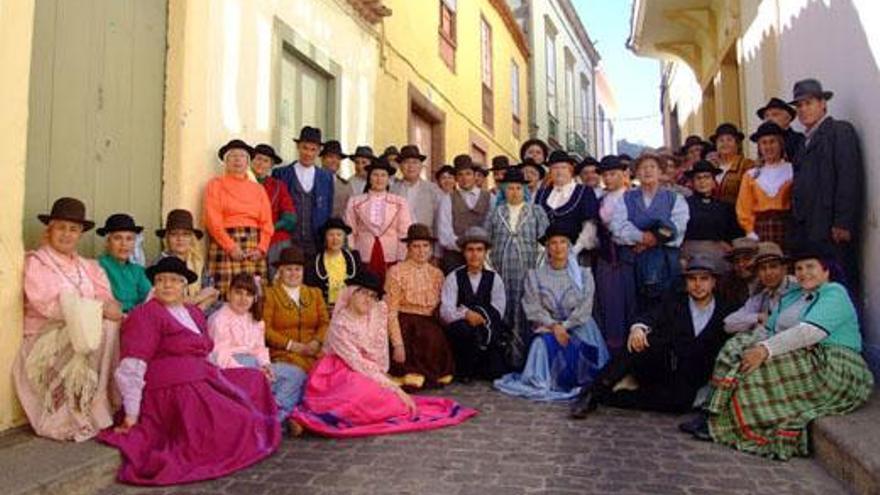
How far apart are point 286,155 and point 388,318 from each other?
2453mm

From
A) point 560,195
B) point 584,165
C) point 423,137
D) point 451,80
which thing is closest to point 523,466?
point 560,195

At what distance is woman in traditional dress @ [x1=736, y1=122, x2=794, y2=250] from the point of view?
534 cm

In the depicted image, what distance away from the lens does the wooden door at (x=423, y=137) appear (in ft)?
37.1

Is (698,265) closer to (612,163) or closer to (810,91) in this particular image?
(810,91)

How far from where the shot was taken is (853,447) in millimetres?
3416

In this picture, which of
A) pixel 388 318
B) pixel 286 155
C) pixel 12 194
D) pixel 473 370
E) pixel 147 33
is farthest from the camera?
pixel 286 155

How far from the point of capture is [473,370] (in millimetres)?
6285

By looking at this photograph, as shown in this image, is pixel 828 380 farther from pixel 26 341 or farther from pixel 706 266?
pixel 26 341

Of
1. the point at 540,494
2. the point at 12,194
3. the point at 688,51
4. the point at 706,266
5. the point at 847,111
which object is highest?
the point at 688,51

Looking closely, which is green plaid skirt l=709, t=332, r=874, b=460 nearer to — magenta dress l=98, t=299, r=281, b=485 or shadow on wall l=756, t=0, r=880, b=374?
shadow on wall l=756, t=0, r=880, b=374

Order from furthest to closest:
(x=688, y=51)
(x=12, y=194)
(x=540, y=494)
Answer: (x=688, y=51)
(x=12, y=194)
(x=540, y=494)

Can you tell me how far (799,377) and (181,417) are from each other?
11.7ft

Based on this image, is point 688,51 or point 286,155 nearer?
point 286,155

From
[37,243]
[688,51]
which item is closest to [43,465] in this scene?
[37,243]
